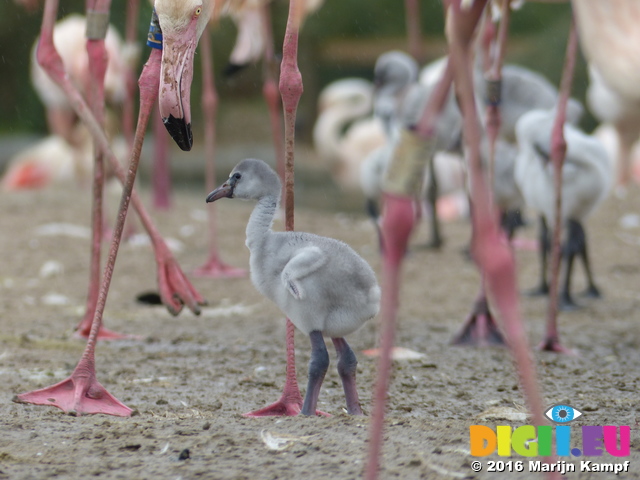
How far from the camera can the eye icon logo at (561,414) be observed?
2.02 meters

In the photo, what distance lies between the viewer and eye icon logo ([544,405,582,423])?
6.64ft

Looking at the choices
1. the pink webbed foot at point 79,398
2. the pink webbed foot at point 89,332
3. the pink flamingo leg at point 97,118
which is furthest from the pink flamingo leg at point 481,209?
the pink webbed foot at point 89,332

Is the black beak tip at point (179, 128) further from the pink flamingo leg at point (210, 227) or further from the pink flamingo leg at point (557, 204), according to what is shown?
the pink flamingo leg at point (210, 227)

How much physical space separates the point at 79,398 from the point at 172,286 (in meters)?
0.67

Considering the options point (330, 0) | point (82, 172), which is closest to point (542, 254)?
point (82, 172)

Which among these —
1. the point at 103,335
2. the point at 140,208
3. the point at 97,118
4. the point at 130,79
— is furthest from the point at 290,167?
the point at 130,79

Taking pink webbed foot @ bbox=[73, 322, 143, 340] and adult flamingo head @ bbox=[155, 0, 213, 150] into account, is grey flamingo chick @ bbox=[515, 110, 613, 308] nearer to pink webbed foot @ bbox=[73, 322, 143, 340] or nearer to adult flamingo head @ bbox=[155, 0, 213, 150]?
pink webbed foot @ bbox=[73, 322, 143, 340]

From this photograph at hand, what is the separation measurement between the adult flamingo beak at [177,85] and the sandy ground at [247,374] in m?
0.60

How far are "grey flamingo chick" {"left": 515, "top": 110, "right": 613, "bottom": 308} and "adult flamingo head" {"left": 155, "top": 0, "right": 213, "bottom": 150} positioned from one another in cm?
175

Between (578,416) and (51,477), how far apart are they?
43.7 inches

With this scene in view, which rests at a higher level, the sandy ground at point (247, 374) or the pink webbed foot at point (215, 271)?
the pink webbed foot at point (215, 271)

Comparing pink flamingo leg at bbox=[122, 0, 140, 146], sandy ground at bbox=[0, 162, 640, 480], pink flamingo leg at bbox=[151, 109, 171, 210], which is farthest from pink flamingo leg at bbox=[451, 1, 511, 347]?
pink flamingo leg at bbox=[151, 109, 171, 210]

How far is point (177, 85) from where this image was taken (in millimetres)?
1996

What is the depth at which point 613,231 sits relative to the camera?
5.84 meters
